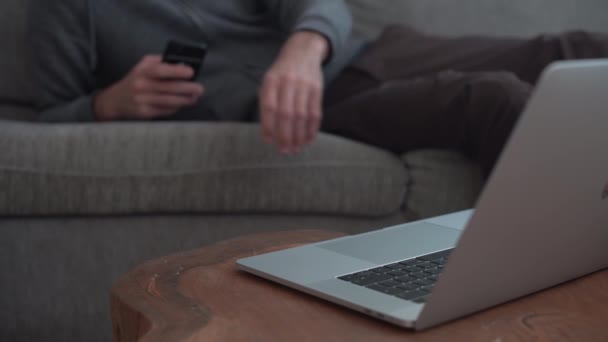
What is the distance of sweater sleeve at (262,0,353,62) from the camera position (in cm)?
144

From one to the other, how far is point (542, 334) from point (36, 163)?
96cm

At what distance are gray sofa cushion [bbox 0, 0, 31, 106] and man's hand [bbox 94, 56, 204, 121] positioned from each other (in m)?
0.46

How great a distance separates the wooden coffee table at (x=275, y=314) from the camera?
1.67ft

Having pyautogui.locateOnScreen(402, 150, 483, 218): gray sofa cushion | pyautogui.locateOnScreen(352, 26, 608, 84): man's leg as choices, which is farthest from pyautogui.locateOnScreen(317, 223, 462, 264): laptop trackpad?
pyautogui.locateOnScreen(352, 26, 608, 84): man's leg

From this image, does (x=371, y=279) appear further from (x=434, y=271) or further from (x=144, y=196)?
(x=144, y=196)

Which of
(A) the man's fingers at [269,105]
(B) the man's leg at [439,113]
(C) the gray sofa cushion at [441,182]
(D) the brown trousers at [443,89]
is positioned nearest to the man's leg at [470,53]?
(D) the brown trousers at [443,89]

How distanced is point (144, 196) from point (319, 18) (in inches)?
18.0

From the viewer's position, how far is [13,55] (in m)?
1.82

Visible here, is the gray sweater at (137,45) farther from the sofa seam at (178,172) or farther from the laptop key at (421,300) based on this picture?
the laptop key at (421,300)

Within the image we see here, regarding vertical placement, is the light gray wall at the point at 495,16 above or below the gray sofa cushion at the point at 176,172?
above

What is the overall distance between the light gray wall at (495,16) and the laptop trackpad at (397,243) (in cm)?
130

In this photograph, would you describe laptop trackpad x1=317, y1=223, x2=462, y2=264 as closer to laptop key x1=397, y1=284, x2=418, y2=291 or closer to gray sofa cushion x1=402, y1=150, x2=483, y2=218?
laptop key x1=397, y1=284, x2=418, y2=291

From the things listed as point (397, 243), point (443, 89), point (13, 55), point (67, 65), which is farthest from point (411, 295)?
point (13, 55)

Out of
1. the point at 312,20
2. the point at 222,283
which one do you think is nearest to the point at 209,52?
the point at 312,20
